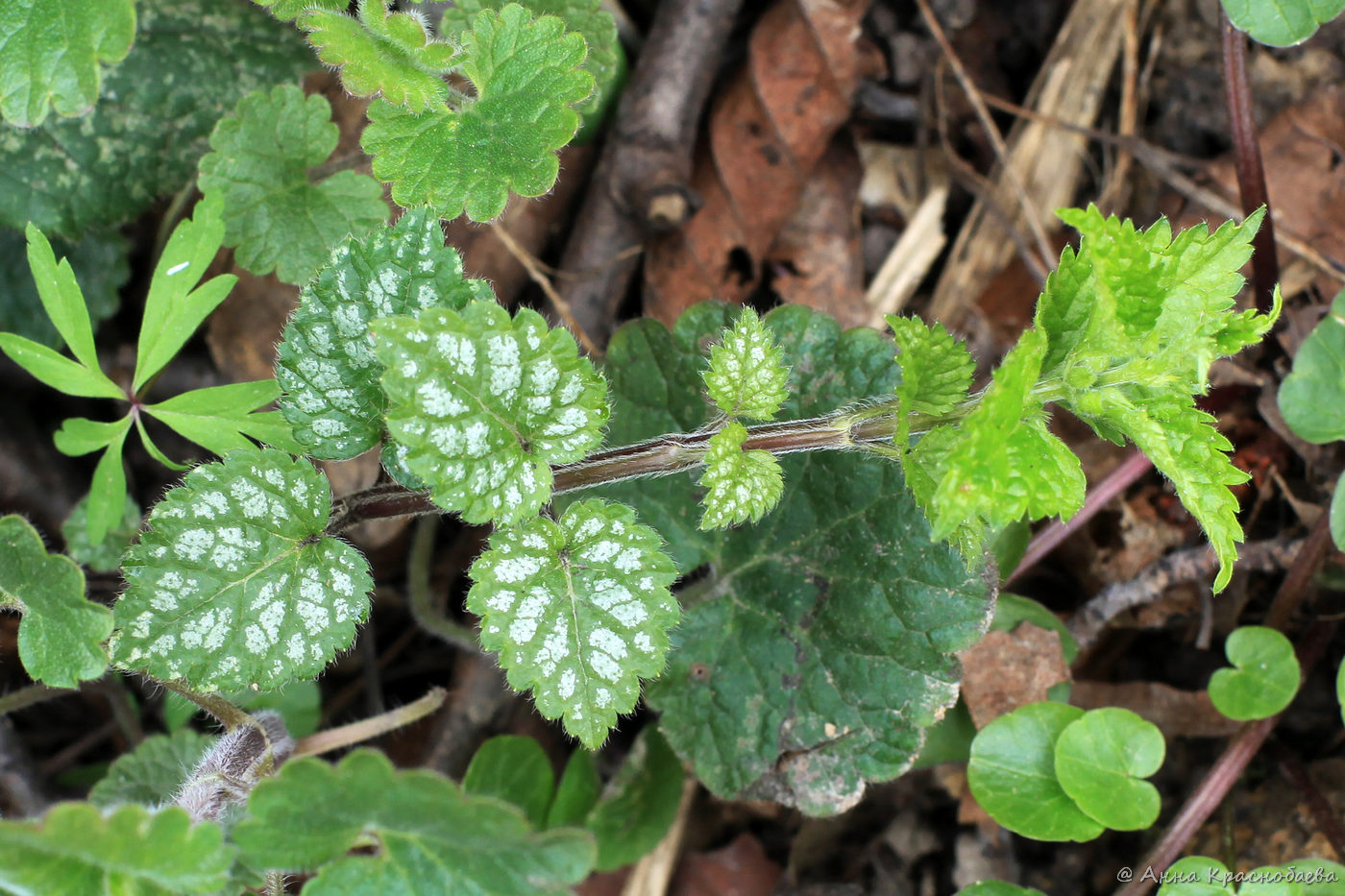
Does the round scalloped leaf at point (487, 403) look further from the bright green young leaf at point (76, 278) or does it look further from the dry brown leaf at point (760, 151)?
the bright green young leaf at point (76, 278)

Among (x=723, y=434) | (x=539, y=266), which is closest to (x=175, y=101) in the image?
(x=539, y=266)

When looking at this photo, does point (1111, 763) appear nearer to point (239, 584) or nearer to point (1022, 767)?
point (1022, 767)

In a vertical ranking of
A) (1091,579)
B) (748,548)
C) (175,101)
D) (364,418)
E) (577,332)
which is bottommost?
(1091,579)

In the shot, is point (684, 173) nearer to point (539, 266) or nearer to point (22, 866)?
point (539, 266)

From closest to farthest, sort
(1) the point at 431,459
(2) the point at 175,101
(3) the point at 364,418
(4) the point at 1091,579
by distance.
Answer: (1) the point at 431,459
(3) the point at 364,418
(2) the point at 175,101
(4) the point at 1091,579

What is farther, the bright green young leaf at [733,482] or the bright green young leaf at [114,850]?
the bright green young leaf at [733,482]

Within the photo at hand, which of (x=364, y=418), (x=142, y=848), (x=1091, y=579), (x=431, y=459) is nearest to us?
(x=142, y=848)

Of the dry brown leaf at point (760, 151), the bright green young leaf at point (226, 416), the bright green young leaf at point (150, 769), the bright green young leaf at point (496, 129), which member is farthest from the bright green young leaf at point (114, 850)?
the dry brown leaf at point (760, 151)
